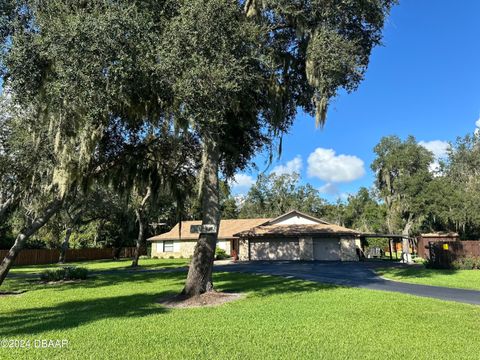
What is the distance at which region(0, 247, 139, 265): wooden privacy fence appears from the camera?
36.2 m

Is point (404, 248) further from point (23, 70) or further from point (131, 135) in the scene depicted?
point (23, 70)

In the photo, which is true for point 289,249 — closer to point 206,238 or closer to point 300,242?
point 300,242

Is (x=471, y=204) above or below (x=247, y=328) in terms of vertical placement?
above

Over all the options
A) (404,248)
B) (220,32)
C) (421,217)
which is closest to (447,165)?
(421,217)

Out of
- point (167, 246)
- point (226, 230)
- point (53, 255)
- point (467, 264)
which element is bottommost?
point (467, 264)

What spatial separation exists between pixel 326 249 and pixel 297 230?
9.66 feet

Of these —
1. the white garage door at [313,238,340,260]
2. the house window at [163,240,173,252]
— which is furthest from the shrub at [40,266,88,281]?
the house window at [163,240,173,252]

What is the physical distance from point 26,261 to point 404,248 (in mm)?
33193

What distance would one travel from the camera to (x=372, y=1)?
11.2 metres

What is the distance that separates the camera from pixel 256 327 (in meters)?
7.34

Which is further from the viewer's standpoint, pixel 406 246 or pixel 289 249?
pixel 289 249

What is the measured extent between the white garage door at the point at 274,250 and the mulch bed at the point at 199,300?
23.5m

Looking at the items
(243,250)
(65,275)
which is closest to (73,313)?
(65,275)

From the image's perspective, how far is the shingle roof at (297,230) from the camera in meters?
33.2
